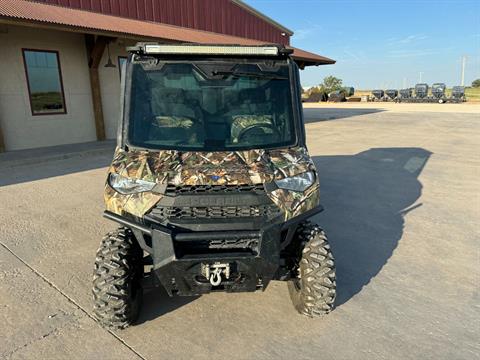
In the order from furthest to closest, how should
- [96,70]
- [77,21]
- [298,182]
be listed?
[96,70] < [77,21] < [298,182]

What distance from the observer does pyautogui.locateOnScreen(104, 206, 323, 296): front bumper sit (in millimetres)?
2395

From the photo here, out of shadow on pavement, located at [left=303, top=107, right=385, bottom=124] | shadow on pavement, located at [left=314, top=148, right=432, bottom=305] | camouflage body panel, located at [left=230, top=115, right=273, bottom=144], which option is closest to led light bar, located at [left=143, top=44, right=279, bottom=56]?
camouflage body panel, located at [left=230, top=115, right=273, bottom=144]

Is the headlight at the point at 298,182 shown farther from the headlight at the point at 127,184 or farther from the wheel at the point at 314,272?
the headlight at the point at 127,184

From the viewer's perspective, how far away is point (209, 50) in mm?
2951

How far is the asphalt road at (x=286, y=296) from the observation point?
8.61 feet

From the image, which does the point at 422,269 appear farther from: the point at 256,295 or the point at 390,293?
the point at 256,295

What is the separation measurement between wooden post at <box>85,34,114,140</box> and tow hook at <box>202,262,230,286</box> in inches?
444

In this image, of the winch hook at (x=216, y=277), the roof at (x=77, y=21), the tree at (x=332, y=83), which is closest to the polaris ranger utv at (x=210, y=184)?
the winch hook at (x=216, y=277)

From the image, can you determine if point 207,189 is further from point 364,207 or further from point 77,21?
point 77,21

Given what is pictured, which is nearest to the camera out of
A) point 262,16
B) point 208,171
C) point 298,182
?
point 208,171

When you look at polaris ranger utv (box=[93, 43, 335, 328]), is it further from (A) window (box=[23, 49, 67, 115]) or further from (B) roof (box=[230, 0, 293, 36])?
(B) roof (box=[230, 0, 293, 36])

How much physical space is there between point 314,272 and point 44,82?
454 inches

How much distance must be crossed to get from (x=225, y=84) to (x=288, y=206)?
119cm

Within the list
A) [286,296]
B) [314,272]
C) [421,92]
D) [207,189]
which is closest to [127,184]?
[207,189]
